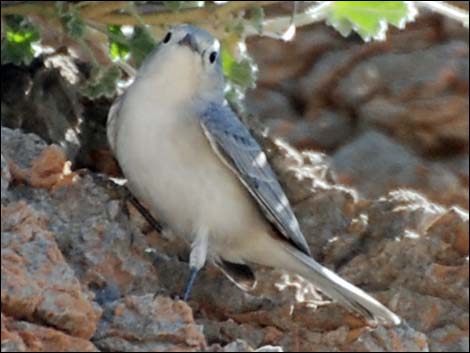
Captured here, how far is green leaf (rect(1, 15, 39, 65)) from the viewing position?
7279 millimetres

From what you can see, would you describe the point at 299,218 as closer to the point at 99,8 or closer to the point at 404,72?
the point at 99,8

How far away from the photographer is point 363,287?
7.18 meters

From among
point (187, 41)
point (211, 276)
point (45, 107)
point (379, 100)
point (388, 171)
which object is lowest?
point (388, 171)

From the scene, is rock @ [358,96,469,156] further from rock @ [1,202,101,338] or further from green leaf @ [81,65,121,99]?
rock @ [1,202,101,338]

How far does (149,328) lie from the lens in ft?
18.4

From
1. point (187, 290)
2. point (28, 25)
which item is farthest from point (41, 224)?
point (28, 25)

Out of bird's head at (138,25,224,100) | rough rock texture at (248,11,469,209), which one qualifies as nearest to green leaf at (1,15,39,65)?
bird's head at (138,25,224,100)

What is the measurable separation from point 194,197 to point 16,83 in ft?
4.11

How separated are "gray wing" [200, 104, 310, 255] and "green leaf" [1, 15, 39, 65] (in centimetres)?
84

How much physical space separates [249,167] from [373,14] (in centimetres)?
111

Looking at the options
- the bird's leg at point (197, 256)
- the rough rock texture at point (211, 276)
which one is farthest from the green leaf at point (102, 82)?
the bird's leg at point (197, 256)

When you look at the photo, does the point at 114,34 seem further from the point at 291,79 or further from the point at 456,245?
the point at 291,79

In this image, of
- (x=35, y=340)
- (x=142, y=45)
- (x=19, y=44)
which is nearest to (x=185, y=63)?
(x=142, y=45)

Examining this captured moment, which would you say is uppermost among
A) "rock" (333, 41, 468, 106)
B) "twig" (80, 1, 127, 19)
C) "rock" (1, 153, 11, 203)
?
"rock" (1, 153, 11, 203)
